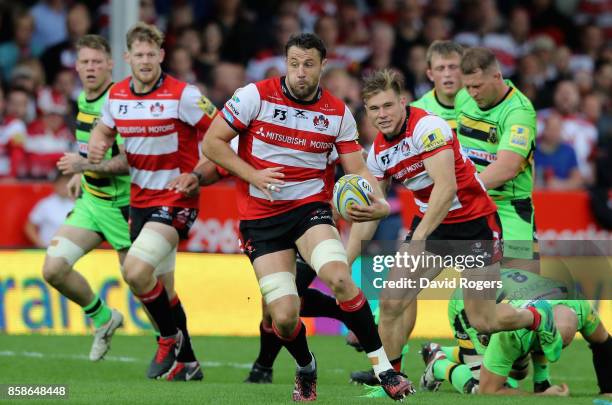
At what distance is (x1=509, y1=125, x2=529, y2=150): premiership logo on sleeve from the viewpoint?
9469mm

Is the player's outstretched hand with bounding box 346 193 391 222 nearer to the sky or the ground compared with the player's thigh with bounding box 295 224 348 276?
nearer to the sky

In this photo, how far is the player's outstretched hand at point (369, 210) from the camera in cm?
777

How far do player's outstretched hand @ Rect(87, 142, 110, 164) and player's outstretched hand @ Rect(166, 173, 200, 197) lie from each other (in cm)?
65

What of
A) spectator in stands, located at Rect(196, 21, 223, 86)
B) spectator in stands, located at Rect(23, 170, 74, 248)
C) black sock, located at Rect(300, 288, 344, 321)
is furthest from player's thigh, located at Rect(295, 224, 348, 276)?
spectator in stands, located at Rect(196, 21, 223, 86)

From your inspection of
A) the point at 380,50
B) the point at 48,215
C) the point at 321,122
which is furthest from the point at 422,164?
the point at 380,50

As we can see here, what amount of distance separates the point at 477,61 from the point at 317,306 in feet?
7.67

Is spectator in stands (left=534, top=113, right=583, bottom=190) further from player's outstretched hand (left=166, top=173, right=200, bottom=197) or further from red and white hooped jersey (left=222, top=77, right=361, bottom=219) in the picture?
red and white hooped jersey (left=222, top=77, right=361, bottom=219)

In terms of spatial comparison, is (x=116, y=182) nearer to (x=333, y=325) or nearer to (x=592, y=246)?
(x=333, y=325)

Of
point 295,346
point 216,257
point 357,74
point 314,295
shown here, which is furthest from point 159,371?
point 357,74

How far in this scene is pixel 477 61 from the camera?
31.0 ft

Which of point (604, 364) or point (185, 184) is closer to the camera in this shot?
point (604, 364)

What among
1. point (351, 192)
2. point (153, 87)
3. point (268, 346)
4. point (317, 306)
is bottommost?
point (268, 346)

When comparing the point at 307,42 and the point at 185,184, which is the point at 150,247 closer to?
the point at 185,184

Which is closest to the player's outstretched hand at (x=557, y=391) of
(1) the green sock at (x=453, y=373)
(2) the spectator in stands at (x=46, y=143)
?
(1) the green sock at (x=453, y=373)
